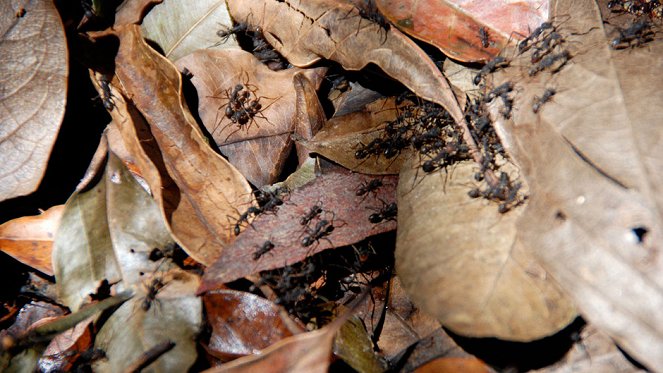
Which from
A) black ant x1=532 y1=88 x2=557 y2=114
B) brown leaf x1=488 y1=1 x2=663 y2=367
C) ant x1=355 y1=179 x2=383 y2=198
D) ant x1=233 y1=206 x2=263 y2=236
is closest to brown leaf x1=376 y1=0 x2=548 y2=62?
brown leaf x1=488 y1=1 x2=663 y2=367

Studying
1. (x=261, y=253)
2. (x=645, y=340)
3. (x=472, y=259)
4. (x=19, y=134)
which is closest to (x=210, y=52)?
(x=19, y=134)

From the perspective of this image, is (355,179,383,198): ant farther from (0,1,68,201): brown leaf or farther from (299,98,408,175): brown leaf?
(0,1,68,201): brown leaf

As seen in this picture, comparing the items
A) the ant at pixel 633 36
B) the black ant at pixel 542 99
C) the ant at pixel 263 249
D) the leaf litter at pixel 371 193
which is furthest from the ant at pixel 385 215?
the ant at pixel 633 36

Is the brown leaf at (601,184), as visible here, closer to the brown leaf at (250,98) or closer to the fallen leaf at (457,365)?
the fallen leaf at (457,365)

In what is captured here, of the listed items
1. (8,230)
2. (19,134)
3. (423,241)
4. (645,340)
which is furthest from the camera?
(8,230)

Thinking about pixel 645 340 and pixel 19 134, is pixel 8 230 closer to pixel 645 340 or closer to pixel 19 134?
pixel 19 134
